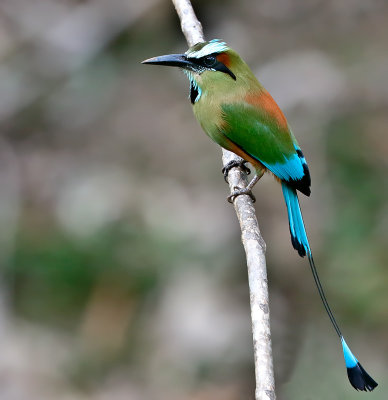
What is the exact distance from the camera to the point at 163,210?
5.29 metres

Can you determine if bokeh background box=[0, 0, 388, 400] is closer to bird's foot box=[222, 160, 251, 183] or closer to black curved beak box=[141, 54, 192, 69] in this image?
bird's foot box=[222, 160, 251, 183]

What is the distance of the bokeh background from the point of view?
4.47 metres

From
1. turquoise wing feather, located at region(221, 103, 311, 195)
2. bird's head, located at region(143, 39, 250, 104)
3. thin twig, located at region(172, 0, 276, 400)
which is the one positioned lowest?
thin twig, located at region(172, 0, 276, 400)

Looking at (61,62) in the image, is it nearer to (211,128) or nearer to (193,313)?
(193,313)

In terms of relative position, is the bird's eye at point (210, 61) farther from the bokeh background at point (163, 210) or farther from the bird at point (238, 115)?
the bokeh background at point (163, 210)

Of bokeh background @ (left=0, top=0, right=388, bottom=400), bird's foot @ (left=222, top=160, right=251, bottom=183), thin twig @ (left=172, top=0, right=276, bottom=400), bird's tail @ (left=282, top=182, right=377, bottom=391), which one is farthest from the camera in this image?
bokeh background @ (left=0, top=0, right=388, bottom=400)

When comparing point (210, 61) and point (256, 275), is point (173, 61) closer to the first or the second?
point (210, 61)

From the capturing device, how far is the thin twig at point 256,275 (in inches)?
74.6

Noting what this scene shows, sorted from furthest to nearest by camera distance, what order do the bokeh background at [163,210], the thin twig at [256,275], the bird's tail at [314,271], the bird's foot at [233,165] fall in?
1. the bokeh background at [163,210]
2. the bird's foot at [233,165]
3. the bird's tail at [314,271]
4. the thin twig at [256,275]

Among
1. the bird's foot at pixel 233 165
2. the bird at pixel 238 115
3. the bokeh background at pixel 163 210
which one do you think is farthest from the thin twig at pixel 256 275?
the bokeh background at pixel 163 210

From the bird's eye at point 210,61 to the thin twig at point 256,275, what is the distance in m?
0.12

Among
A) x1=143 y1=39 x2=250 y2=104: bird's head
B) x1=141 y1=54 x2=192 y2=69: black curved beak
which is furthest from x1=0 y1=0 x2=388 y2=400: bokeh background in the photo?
x1=141 y1=54 x2=192 y2=69: black curved beak

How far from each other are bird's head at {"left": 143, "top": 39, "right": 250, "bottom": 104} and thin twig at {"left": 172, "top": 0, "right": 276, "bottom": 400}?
12 centimetres

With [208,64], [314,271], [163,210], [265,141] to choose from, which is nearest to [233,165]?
[265,141]
